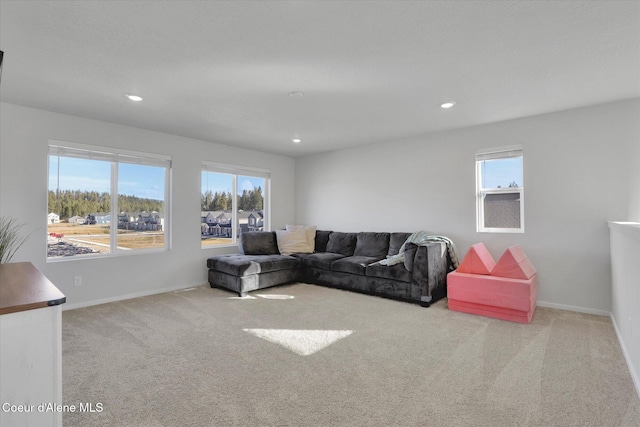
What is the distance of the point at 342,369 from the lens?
7.70 feet

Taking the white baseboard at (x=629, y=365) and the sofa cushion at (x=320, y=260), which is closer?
the white baseboard at (x=629, y=365)

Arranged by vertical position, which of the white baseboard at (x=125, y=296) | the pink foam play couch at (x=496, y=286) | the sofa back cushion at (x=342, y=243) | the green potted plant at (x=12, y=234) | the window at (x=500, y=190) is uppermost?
the window at (x=500, y=190)

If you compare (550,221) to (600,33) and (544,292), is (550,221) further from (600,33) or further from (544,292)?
(600,33)

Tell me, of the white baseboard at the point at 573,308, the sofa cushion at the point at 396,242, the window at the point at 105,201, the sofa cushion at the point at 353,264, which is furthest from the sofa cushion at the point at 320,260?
the white baseboard at the point at 573,308

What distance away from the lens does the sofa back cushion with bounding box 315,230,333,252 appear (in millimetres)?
5891

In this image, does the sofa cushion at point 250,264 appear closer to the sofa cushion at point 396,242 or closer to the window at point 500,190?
the sofa cushion at point 396,242

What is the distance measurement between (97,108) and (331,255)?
3.72 metres

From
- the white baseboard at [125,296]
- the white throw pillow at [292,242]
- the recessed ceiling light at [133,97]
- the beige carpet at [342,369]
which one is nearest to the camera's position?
the beige carpet at [342,369]

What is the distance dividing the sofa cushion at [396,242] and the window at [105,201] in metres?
3.39

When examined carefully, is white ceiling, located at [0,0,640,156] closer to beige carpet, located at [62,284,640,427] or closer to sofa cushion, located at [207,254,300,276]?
sofa cushion, located at [207,254,300,276]

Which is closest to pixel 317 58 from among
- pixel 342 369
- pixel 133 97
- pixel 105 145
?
pixel 133 97

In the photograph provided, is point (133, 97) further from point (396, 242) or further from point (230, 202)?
point (396, 242)

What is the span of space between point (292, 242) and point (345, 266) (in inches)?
51.9

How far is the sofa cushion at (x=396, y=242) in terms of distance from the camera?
4871mm
